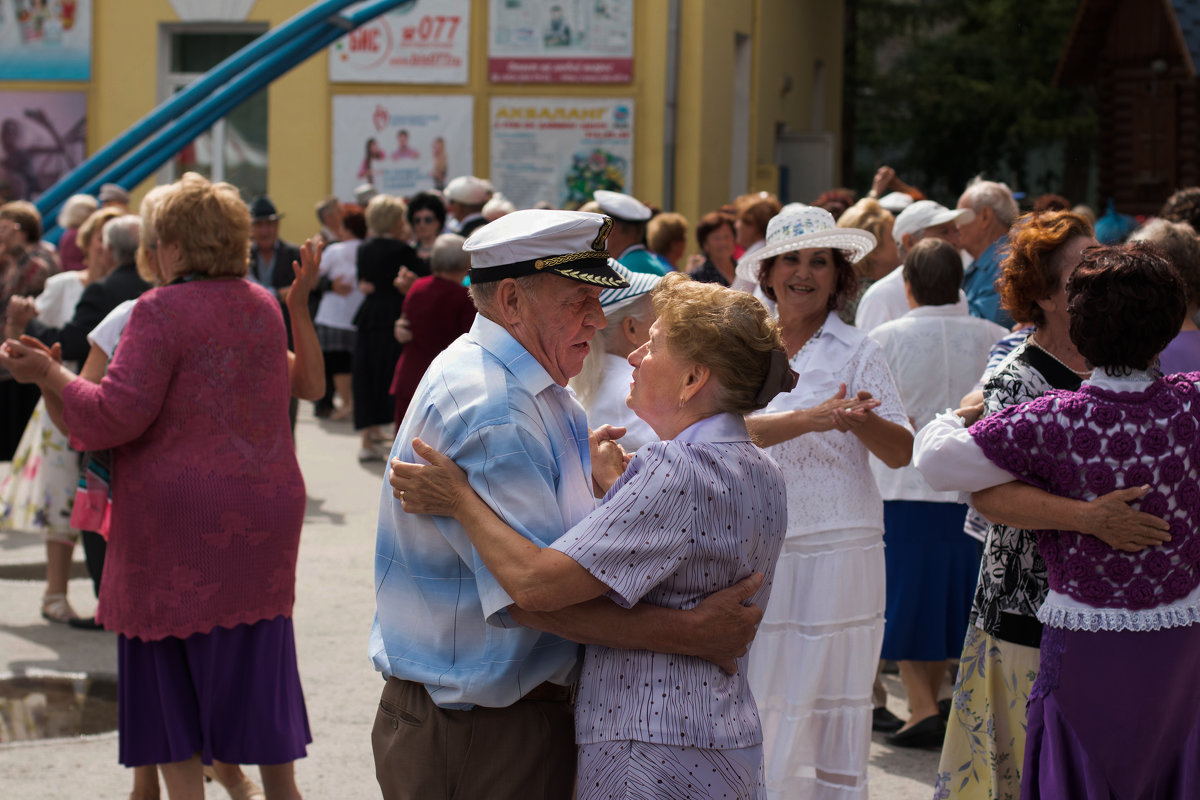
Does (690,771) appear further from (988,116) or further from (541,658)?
(988,116)

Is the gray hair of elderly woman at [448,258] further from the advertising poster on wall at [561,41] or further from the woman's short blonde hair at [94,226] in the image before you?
the advertising poster on wall at [561,41]

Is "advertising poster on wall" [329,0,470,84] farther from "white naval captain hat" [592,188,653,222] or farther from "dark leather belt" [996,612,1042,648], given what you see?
"dark leather belt" [996,612,1042,648]

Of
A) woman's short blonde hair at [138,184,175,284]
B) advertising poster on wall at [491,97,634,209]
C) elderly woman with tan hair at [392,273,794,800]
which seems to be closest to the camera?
elderly woman with tan hair at [392,273,794,800]

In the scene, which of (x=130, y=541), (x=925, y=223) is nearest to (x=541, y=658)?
(x=130, y=541)

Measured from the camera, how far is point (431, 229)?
12.5 metres

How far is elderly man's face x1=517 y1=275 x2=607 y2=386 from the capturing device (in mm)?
2572

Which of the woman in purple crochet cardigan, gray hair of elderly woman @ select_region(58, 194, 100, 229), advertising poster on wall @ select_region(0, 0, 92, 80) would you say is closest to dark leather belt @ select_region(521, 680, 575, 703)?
the woman in purple crochet cardigan

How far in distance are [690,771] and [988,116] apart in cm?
2917

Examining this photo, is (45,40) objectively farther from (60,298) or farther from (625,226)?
(625,226)

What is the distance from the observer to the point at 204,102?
13.5m

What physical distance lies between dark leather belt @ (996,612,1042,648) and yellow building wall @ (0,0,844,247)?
14.2 m

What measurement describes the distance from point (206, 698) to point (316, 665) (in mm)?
2136

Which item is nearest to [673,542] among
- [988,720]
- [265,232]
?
[988,720]

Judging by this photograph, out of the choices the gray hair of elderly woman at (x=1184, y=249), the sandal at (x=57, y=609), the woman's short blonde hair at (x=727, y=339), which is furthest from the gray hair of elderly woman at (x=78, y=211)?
the woman's short blonde hair at (x=727, y=339)
